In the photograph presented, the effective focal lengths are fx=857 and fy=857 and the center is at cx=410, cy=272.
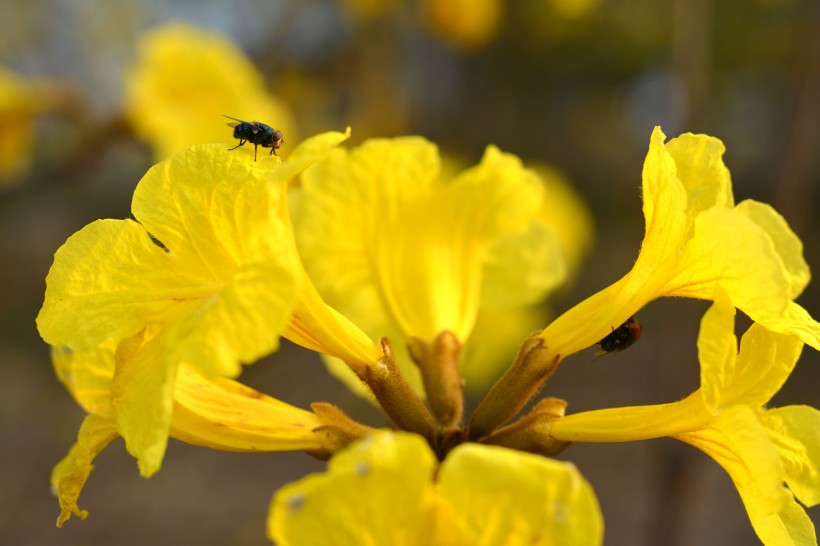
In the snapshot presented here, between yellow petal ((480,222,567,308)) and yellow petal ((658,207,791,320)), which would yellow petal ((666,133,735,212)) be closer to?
yellow petal ((658,207,791,320))

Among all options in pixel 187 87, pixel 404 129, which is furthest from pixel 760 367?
pixel 404 129

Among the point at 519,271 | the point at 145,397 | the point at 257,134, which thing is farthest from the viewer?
the point at 519,271

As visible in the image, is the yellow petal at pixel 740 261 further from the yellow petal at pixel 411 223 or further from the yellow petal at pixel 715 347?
the yellow petal at pixel 411 223

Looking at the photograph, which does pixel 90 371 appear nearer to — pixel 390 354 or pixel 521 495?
pixel 390 354

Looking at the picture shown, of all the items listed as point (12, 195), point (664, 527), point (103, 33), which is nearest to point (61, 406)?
point (103, 33)

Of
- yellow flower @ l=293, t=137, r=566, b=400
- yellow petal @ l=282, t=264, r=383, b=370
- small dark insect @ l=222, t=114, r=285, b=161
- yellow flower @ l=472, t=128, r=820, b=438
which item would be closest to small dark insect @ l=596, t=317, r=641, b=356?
yellow flower @ l=472, t=128, r=820, b=438

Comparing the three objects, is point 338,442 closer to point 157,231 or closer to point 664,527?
point 157,231
